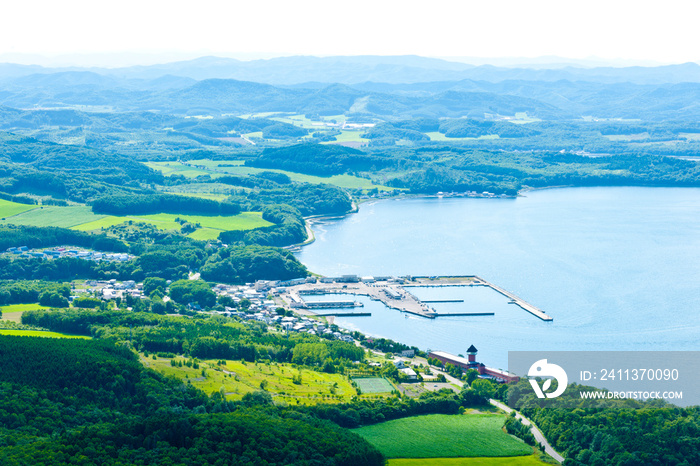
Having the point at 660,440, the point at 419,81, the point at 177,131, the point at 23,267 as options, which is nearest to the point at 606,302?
the point at 660,440

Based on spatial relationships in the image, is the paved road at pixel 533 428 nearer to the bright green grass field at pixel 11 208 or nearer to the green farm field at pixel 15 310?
the green farm field at pixel 15 310

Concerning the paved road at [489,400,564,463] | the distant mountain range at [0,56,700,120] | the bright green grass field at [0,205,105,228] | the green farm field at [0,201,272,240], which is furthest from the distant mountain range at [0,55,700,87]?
the paved road at [489,400,564,463]

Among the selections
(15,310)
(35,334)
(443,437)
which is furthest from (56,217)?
(443,437)

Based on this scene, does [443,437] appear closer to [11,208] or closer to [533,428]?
[533,428]

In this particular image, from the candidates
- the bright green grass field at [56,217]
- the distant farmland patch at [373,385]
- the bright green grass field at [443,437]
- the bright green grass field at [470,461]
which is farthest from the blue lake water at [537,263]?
the bright green grass field at [56,217]

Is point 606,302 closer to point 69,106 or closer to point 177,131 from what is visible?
point 177,131

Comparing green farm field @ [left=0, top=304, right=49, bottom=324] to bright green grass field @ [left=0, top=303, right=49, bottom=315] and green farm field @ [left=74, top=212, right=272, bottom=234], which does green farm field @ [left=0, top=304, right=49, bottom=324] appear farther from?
green farm field @ [left=74, top=212, right=272, bottom=234]
